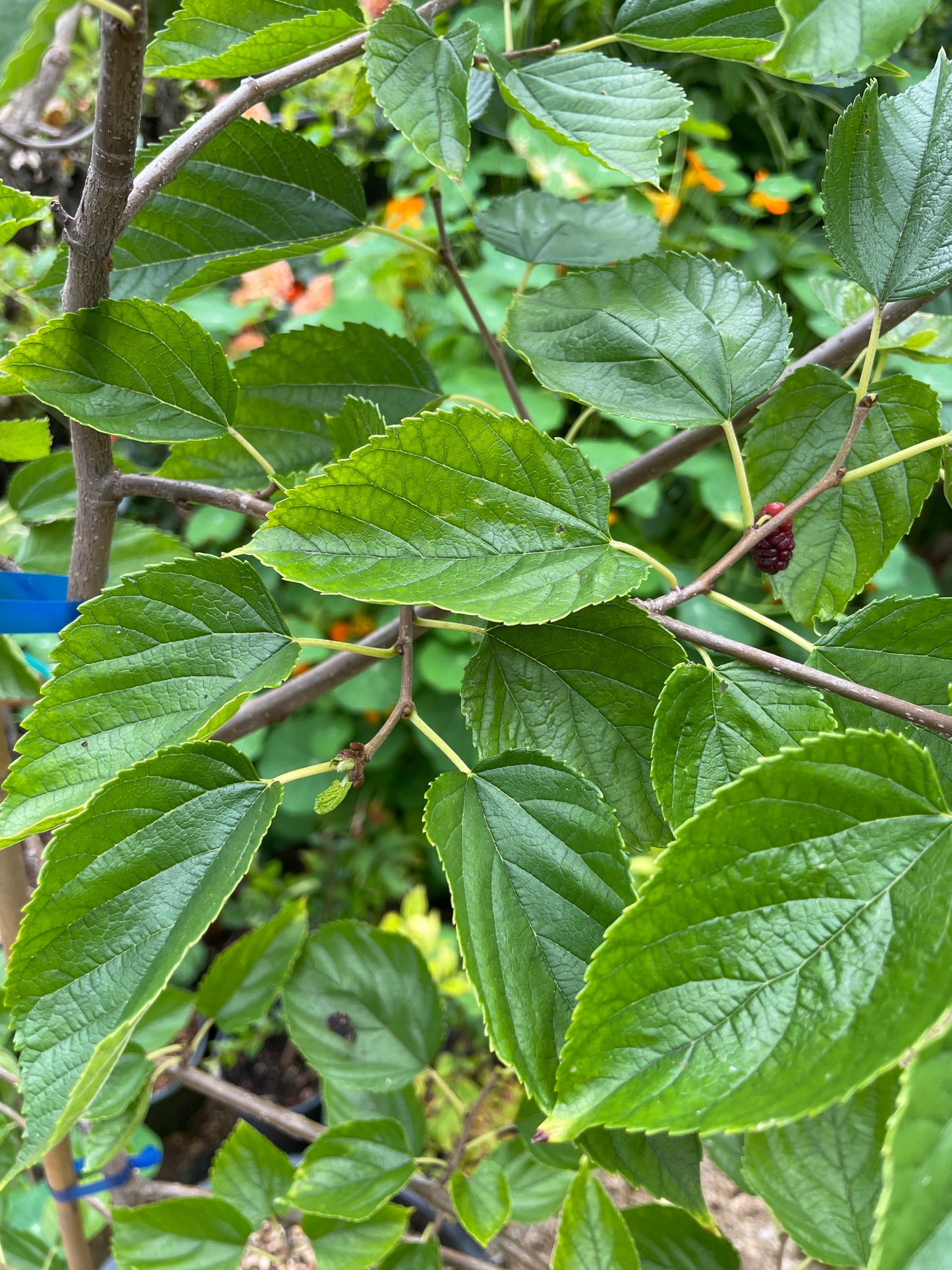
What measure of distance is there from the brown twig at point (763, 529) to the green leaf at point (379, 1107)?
0.39 metres

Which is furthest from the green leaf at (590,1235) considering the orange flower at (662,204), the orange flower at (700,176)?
Result: the orange flower at (700,176)

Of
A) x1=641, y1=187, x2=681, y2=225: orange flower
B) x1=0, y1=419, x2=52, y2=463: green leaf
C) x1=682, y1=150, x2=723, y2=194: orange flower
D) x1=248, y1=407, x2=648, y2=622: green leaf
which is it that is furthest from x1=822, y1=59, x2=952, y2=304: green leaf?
x1=682, y1=150, x2=723, y2=194: orange flower

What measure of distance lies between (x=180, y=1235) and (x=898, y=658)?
1.62 ft

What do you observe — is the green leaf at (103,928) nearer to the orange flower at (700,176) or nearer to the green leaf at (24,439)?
the green leaf at (24,439)

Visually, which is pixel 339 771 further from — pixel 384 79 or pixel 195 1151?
pixel 195 1151

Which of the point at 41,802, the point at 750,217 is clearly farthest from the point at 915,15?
the point at 750,217

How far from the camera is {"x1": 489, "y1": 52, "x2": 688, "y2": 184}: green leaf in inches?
11.9

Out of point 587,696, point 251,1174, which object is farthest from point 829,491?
point 251,1174

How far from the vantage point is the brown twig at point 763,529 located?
293mm

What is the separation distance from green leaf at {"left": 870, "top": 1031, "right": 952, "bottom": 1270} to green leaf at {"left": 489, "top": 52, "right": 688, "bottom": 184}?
27 centimetres

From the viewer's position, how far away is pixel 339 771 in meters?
0.32

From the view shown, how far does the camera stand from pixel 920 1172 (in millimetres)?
160

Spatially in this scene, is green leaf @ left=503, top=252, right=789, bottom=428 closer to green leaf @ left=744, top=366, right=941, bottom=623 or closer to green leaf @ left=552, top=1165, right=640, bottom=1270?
green leaf @ left=744, top=366, right=941, bottom=623

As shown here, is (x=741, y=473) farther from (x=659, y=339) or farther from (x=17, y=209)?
(x=17, y=209)
